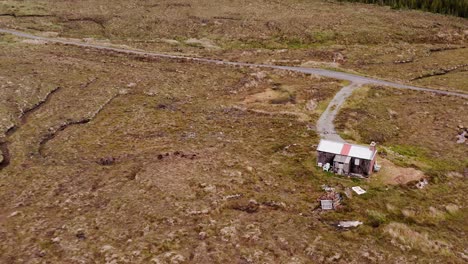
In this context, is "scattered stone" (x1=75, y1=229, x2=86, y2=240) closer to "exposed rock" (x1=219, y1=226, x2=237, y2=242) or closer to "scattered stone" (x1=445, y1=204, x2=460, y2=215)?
"exposed rock" (x1=219, y1=226, x2=237, y2=242)

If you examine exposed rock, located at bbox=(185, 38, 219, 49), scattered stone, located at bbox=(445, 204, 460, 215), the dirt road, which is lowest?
scattered stone, located at bbox=(445, 204, 460, 215)

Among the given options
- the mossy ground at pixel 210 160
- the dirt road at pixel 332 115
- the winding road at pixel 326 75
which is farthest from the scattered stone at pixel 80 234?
the winding road at pixel 326 75

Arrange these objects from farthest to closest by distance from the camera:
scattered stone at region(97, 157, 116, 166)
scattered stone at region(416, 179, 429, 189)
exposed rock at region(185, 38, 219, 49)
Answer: exposed rock at region(185, 38, 219, 49) < scattered stone at region(97, 157, 116, 166) < scattered stone at region(416, 179, 429, 189)

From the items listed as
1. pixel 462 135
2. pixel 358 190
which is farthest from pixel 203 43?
pixel 358 190

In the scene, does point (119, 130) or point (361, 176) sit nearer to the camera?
point (361, 176)

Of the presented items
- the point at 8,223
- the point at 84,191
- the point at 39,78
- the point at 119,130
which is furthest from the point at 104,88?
the point at 8,223

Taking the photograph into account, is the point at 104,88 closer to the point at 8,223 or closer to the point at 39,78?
the point at 39,78

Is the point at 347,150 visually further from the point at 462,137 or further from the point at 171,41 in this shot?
the point at 171,41

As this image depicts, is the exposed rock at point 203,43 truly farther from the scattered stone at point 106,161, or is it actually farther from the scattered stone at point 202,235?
the scattered stone at point 202,235

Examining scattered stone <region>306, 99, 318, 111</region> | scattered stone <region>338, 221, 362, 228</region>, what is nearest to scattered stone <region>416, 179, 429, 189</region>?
scattered stone <region>338, 221, 362, 228</region>
